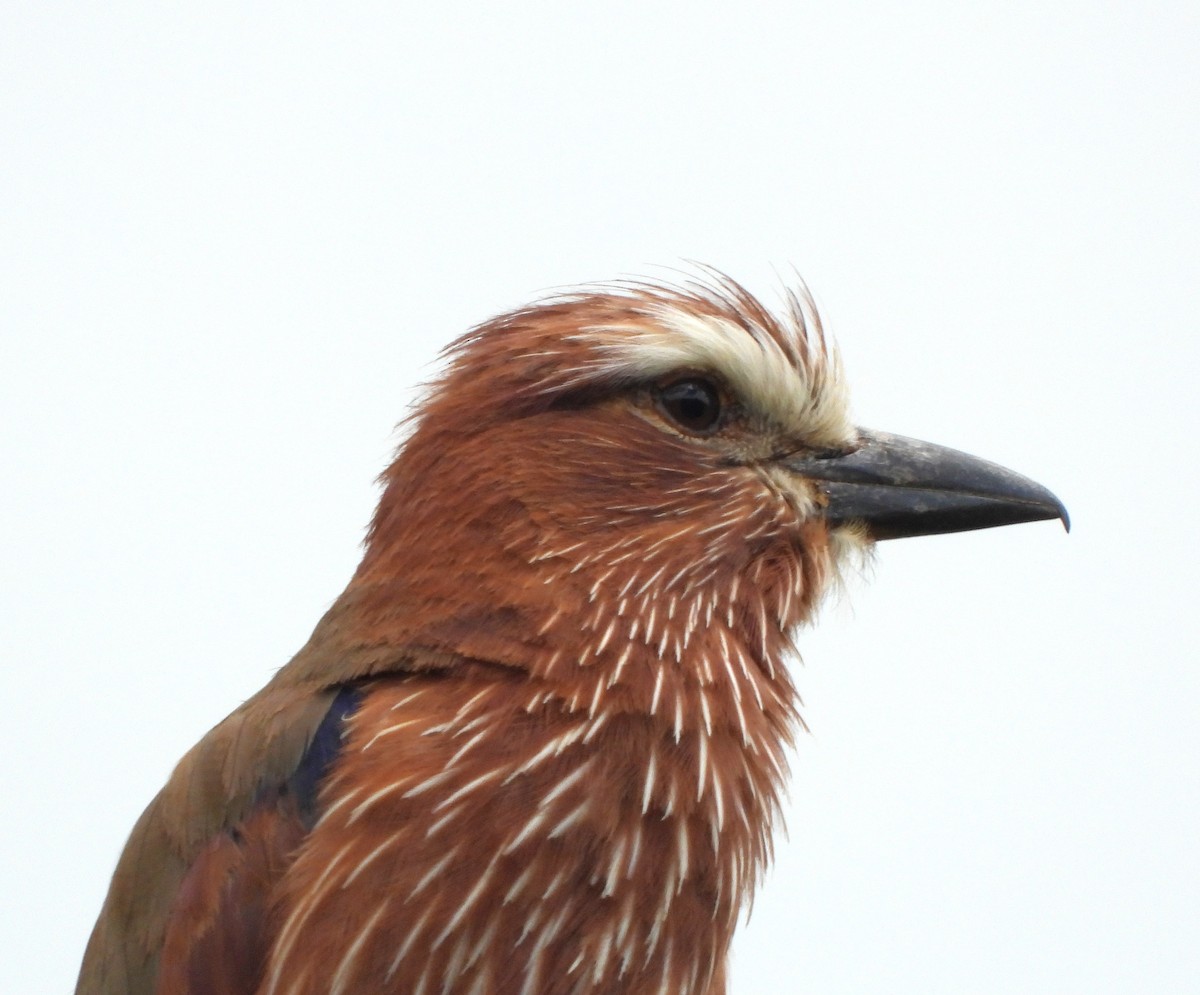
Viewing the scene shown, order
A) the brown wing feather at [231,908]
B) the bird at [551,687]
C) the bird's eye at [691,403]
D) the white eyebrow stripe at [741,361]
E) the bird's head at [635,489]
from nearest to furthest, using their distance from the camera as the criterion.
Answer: the bird at [551,687]
the brown wing feather at [231,908]
the bird's head at [635,489]
the white eyebrow stripe at [741,361]
the bird's eye at [691,403]

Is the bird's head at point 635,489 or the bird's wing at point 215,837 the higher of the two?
the bird's head at point 635,489

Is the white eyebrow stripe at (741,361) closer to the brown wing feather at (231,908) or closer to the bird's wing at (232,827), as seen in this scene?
the bird's wing at (232,827)

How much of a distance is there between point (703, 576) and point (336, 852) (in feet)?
4.04

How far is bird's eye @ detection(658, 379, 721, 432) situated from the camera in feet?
14.7

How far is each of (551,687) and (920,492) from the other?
1.33m

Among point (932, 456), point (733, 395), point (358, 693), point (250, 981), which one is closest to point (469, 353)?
point (733, 395)

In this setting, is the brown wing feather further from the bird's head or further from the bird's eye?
the bird's eye

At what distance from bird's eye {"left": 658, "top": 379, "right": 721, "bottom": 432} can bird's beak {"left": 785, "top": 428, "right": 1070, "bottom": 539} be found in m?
0.28

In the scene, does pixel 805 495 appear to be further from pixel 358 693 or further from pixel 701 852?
pixel 358 693

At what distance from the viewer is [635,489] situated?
14.3ft

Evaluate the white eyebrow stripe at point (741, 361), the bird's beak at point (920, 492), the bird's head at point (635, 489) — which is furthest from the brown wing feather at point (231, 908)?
the bird's beak at point (920, 492)

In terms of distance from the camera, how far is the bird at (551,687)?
3.78 m

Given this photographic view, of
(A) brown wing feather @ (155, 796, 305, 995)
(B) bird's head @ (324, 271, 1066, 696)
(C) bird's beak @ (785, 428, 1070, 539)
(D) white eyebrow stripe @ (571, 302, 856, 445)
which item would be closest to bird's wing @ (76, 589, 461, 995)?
(A) brown wing feather @ (155, 796, 305, 995)

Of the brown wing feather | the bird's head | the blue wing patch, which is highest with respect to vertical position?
the bird's head
